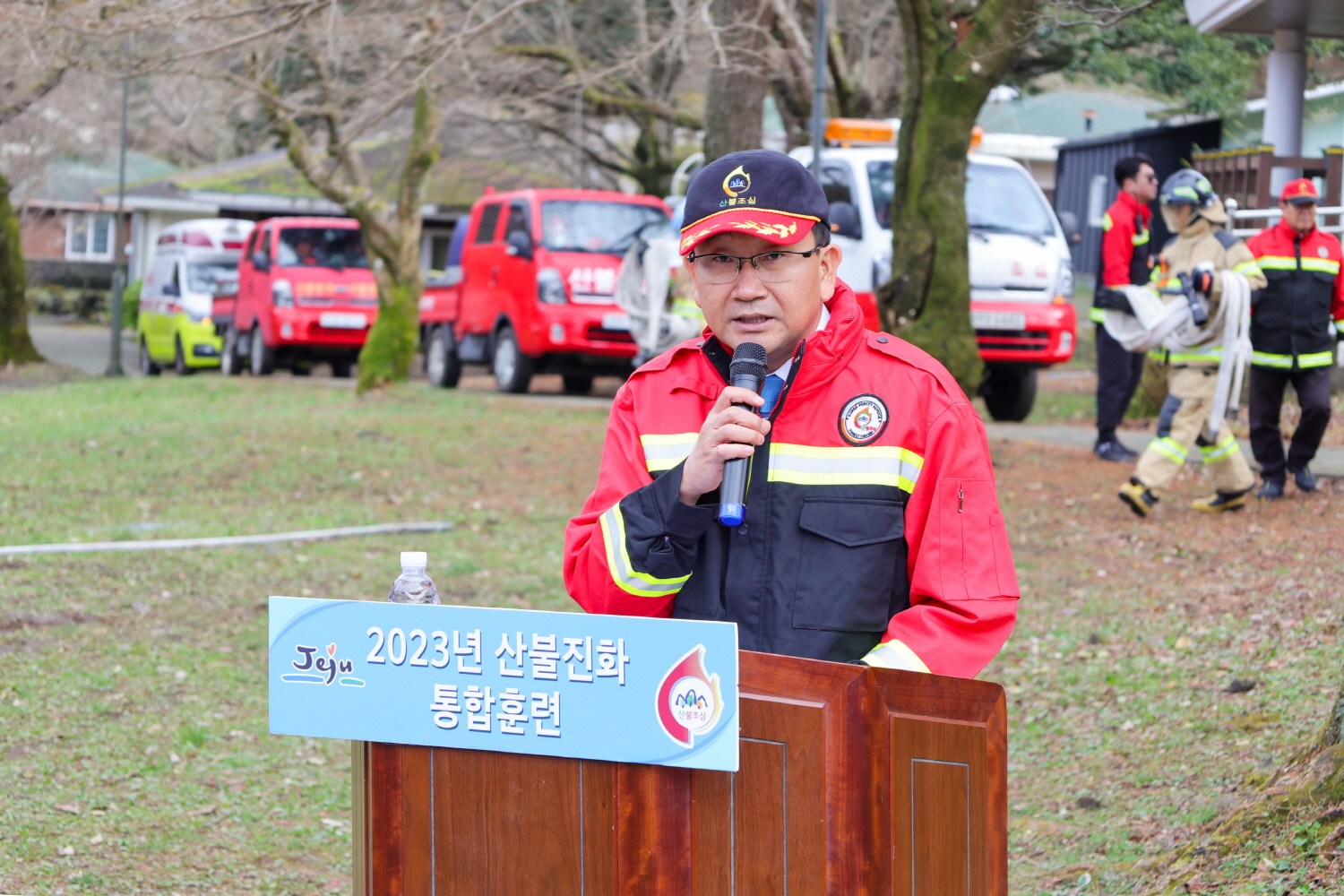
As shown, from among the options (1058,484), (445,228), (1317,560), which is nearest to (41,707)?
(1317,560)

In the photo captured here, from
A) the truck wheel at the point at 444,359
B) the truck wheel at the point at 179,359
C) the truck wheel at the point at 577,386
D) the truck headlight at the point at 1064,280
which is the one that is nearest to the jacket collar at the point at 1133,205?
the truck headlight at the point at 1064,280

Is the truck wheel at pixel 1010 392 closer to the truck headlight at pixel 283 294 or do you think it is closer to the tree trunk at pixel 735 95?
the tree trunk at pixel 735 95

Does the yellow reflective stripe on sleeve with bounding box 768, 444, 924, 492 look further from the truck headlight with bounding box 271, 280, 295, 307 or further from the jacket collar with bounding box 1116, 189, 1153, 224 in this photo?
the truck headlight with bounding box 271, 280, 295, 307

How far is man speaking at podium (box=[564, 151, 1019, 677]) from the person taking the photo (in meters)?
2.43

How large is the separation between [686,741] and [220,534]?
798 cm

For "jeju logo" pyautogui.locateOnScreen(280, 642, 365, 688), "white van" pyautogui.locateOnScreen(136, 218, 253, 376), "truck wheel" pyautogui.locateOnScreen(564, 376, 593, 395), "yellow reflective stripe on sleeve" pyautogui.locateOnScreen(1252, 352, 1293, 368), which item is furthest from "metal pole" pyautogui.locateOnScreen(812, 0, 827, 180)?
"white van" pyautogui.locateOnScreen(136, 218, 253, 376)

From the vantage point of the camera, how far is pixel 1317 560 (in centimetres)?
761

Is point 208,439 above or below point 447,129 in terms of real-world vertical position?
below

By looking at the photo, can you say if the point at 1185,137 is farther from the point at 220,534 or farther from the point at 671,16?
the point at 220,534

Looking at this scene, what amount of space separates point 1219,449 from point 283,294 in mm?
14585

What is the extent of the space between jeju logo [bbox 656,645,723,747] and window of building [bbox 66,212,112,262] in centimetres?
5882

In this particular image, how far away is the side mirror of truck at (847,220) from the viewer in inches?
493

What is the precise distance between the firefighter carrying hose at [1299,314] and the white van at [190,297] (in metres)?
17.6

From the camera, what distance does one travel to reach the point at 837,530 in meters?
2.48
